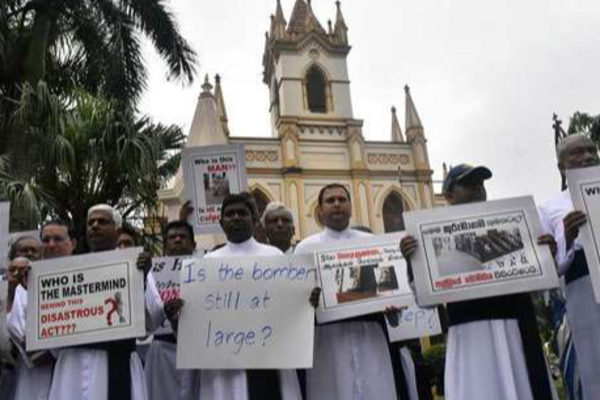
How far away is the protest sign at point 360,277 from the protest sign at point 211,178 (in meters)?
2.29

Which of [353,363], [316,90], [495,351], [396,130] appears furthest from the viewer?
[396,130]

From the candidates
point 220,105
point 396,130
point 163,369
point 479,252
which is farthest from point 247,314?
point 396,130

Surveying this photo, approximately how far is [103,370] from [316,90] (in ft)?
92.9

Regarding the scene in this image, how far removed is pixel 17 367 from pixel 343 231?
2.23 metres

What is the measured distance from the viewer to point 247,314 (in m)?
3.30

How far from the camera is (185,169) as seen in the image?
5738 mm

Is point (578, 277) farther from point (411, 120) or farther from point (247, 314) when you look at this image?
point (411, 120)

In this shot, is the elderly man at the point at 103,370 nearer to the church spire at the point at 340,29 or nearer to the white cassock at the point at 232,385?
the white cassock at the point at 232,385

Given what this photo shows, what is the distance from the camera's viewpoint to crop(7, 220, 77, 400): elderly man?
10.7ft

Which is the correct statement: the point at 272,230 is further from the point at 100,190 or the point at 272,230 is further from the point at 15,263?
the point at 100,190

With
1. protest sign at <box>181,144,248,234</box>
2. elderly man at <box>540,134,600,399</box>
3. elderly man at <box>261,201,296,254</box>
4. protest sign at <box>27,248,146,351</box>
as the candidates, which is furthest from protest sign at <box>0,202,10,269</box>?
elderly man at <box>540,134,600,399</box>

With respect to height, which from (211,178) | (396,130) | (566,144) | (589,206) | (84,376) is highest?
(396,130)

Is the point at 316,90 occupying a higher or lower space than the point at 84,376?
higher

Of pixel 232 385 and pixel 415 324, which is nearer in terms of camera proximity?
pixel 232 385
